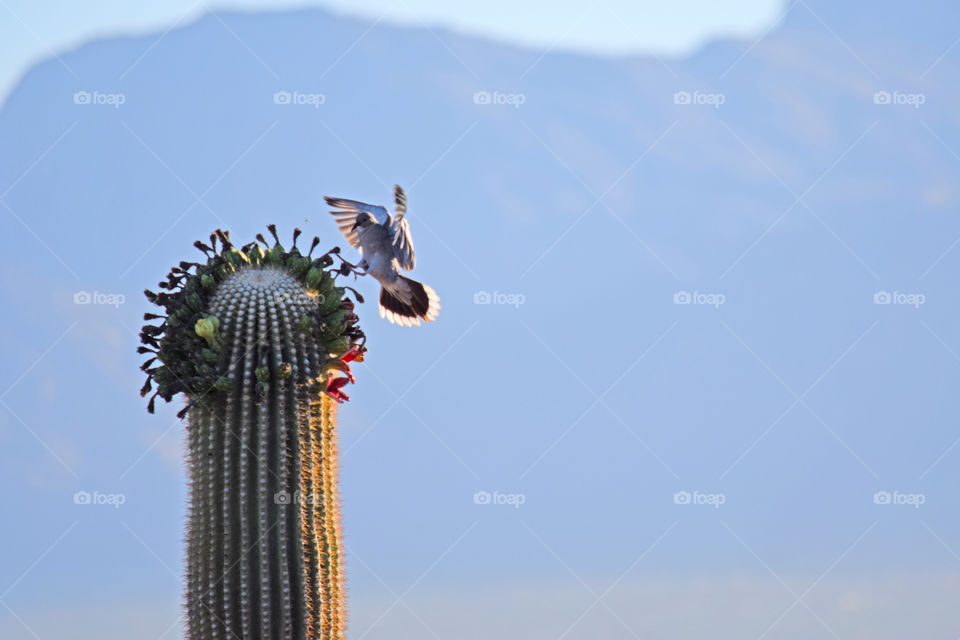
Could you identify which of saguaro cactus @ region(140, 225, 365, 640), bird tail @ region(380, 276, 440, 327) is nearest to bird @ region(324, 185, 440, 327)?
bird tail @ region(380, 276, 440, 327)

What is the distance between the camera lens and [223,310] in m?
9.17

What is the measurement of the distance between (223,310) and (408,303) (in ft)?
10.6

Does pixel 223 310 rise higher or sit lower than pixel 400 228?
lower

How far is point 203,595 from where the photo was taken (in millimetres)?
8758

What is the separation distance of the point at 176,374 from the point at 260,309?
886 mm

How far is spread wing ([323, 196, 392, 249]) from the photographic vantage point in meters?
11.4

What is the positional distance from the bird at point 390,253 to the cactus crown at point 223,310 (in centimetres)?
150

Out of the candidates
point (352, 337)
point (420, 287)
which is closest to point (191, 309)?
point (352, 337)

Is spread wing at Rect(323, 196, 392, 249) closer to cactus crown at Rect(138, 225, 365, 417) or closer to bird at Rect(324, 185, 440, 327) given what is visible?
bird at Rect(324, 185, 440, 327)

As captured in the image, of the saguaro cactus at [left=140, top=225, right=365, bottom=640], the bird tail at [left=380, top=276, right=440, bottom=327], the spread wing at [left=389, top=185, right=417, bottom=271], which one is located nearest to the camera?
the saguaro cactus at [left=140, top=225, right=365, bottom=640]

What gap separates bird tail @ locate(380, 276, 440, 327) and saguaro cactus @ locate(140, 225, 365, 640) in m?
2.39

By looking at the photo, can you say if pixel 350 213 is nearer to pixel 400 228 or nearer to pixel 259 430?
pixel 400 228

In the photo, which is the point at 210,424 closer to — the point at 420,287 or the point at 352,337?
the point at 352,337

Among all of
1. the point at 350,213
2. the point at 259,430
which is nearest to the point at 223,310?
the point at 259,430
